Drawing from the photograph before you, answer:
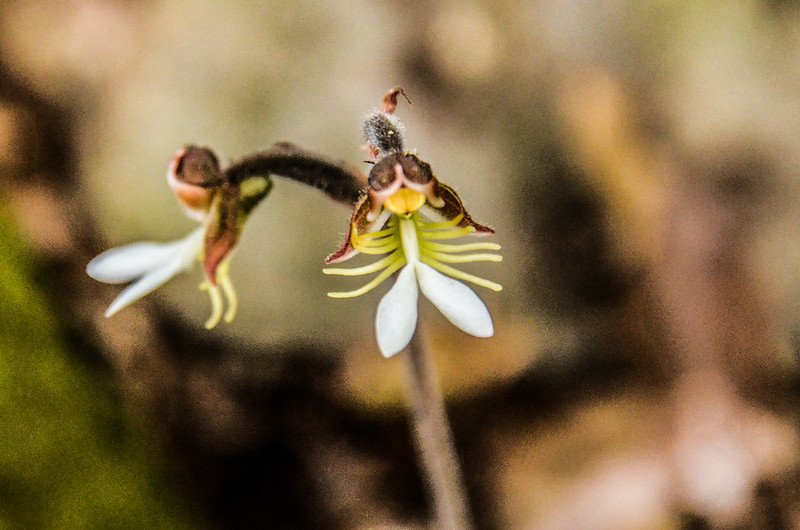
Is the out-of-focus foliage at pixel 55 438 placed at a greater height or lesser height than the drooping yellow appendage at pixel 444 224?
lesser

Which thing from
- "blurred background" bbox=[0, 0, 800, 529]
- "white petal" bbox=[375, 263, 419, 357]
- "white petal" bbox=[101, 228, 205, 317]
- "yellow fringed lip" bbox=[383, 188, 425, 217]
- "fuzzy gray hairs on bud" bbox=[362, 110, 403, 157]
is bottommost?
"white petal" bbox=[375, 263, 419, 357]

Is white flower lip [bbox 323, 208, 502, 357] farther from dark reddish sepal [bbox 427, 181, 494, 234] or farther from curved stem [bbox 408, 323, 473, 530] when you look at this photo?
curved stem [bbox 408, 323, 473, 530]

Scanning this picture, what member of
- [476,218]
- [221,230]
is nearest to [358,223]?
[221,230]

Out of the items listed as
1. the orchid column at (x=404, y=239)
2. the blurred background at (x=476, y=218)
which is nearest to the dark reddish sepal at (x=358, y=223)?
the orchid column at (x=404, y=239)

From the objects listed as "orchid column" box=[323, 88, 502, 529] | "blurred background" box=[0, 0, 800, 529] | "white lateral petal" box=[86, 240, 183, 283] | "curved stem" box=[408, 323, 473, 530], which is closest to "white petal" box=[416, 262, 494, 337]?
"orchid column" box=[323, 88, 502, 529]

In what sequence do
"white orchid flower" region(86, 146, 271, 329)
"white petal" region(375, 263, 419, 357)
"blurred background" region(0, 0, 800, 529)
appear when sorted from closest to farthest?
"white petal" region(375, 263, 419, 357)
"white orchid flower" region(86, 146, 271, 329)
"blurred background" region(0, 0, 800, 529)

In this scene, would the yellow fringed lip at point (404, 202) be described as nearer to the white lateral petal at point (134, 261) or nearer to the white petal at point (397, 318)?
the white petal at point (397, 318)

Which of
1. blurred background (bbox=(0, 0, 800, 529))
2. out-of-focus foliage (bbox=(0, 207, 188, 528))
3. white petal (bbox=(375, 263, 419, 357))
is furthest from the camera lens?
blurred background (bbox=(0, 0, 800, 529))

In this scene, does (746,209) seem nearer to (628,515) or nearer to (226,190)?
(628,515)
